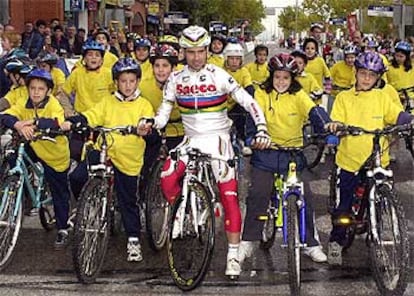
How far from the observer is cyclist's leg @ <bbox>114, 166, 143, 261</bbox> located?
687 cm

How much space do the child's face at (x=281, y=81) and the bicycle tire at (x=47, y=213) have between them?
7.86 ft

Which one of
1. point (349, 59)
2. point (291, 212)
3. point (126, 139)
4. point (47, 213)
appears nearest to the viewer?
point (291, 212)

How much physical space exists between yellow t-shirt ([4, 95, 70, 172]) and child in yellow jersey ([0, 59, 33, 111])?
0.15m

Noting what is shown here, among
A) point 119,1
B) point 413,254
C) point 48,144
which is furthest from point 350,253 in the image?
point 119,1

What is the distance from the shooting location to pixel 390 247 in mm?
5938

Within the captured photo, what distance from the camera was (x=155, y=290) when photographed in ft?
20.2

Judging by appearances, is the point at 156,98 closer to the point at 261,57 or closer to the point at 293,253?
the point at 293,253

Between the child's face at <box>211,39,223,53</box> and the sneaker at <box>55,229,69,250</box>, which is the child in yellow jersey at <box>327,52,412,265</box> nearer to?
the sneaker at <box>55,229,69,250</box>

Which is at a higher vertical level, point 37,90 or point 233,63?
point 37,90

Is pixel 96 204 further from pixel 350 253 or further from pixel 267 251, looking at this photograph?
pixel 350 253

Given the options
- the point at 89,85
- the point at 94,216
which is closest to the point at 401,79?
the point at 89,85

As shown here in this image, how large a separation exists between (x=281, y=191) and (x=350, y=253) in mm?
1205

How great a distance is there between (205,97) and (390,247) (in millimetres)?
1832

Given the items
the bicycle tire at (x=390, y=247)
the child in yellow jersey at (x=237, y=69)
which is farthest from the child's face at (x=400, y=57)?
the bicycle tire at (x=390, y=247)
